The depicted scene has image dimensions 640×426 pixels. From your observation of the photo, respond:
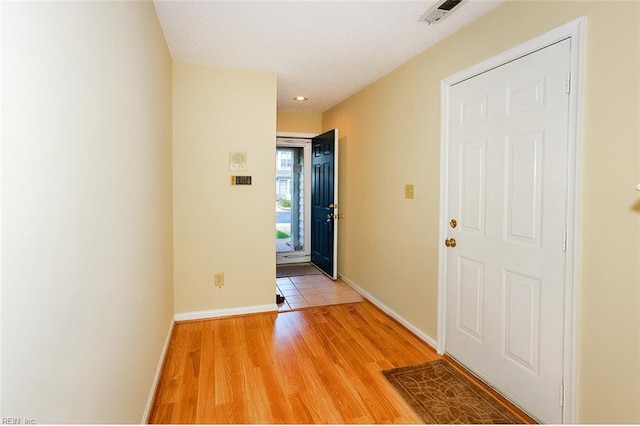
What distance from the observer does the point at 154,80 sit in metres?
2.22

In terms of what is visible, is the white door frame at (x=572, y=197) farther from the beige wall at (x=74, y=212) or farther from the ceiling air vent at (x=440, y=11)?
the beige wall at (x=74, y=212)

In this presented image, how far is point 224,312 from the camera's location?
335cm

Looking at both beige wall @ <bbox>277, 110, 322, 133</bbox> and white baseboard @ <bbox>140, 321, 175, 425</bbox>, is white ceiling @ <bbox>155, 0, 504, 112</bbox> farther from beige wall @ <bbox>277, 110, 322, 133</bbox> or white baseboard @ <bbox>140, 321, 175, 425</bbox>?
white baseboard @ <bbox>140, 321, 175, 425</bbox>

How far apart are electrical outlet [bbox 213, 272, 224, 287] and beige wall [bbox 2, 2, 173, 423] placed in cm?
143

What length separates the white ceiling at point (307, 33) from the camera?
212 cm

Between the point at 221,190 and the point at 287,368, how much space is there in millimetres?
1723

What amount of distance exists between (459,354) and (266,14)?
8.82 feet

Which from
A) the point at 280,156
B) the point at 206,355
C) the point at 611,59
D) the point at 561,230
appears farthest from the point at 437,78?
the point at 280,156

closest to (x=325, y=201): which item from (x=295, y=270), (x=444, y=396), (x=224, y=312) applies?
(x=295, y=270)

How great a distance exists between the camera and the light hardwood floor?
193cm

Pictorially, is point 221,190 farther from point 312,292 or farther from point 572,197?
point 572,197

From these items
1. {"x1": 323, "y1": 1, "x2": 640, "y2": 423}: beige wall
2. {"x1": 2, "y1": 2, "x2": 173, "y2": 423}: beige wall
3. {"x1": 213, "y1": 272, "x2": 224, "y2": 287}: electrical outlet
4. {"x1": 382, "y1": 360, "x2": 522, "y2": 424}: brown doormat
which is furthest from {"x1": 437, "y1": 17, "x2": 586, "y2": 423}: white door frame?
{"x1": 213, "y1": 272, "x2": 224, "y2": 287}: electrical outlet

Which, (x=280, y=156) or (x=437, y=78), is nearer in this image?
(x=437, y=78)

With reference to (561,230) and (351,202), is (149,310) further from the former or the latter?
(351,202)
